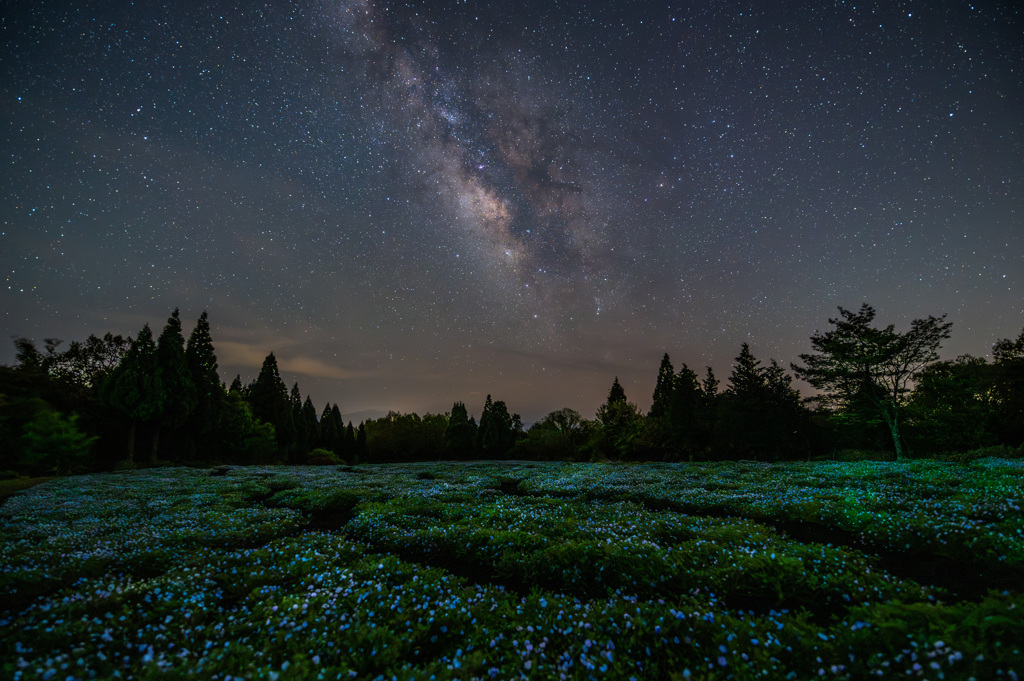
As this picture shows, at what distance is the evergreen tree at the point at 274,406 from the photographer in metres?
60.4

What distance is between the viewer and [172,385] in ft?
139

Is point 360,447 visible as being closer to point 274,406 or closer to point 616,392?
point 274,406

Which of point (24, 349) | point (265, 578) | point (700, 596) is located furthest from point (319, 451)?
point (700, 596)


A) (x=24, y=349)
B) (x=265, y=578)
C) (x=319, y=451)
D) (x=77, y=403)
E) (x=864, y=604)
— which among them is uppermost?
(x=24, y=349)

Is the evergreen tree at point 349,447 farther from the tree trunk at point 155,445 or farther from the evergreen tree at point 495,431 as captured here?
the tree trunk at point 155,445

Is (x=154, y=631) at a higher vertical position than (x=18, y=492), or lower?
higher

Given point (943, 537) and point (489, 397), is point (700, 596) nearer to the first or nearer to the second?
point (943, 537)

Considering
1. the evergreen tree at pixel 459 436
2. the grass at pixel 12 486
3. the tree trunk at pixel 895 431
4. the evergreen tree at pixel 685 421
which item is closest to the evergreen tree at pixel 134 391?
the grass at pixel 12 486

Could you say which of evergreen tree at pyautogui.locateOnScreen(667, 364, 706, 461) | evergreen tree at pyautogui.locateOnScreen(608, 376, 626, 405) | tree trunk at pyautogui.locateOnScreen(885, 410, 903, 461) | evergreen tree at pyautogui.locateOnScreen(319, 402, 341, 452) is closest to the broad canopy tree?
tree trunk at pyautogui.locateOnScreen(885, 410, 903, 461)

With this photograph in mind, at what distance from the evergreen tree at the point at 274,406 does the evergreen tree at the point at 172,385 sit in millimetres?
15931

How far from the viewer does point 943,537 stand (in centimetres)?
759

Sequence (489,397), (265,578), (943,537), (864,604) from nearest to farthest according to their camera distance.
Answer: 1. (864,604)
2. (265,578)
3. (943,537)
4. (489,397)

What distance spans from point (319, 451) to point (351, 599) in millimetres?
70052

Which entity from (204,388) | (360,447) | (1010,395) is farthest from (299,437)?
(1010,395)
